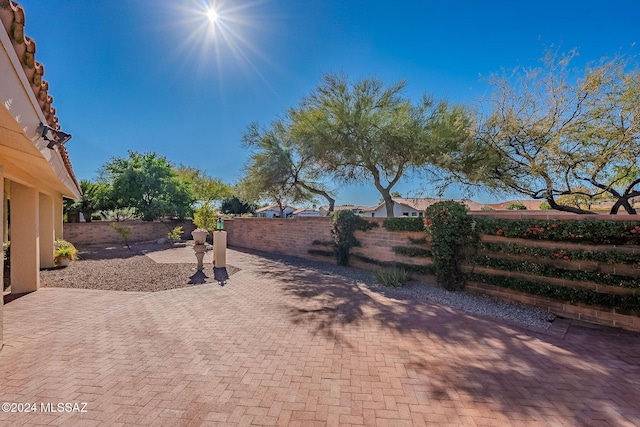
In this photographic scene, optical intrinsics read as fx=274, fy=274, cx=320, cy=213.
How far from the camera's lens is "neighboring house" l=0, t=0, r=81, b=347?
2.29 metres

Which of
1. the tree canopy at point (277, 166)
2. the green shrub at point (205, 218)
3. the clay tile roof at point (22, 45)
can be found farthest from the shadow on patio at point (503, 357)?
the green shrub at point (205, 218)

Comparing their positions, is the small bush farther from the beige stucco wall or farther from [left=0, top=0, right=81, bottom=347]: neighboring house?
the beige stucco wall

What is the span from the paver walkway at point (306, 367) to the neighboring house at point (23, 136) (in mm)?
1556

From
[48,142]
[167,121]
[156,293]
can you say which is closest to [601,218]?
[48,142]

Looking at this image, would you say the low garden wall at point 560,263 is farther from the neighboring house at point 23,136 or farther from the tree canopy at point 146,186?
the tree canopy at point 146,186

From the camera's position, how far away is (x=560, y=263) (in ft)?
18.4

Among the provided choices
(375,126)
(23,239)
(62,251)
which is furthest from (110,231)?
(375,126)

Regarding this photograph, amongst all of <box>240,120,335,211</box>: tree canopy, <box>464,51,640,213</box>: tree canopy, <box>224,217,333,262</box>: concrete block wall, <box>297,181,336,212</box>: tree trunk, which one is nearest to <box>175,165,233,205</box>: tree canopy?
<box>224,217,333,262</box>: concrete block wall

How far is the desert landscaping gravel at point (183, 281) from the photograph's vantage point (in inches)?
224

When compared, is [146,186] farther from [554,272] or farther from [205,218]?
[554,272]

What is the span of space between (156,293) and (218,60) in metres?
8.21

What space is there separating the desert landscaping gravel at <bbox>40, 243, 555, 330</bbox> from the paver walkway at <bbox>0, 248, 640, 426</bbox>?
1.88ft

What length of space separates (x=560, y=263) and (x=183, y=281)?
9.41 m

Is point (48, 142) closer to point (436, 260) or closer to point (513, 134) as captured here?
point (436, 260)
